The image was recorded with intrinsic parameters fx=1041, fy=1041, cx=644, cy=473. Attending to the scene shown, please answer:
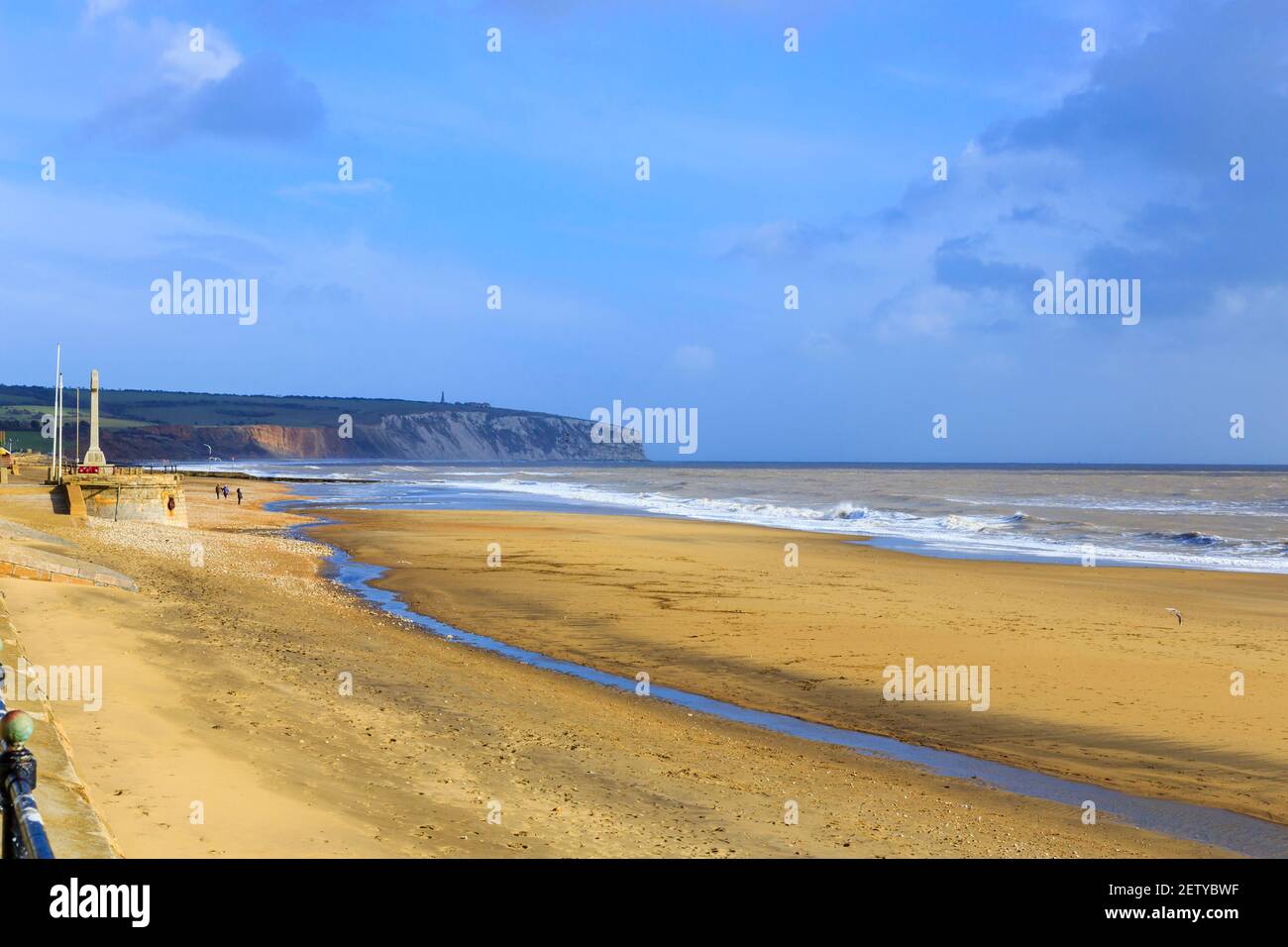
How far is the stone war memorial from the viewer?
3256cm

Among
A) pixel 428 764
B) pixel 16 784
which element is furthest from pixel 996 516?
pixel 16 784

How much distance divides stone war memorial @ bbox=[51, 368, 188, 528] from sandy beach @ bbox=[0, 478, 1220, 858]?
1919cm

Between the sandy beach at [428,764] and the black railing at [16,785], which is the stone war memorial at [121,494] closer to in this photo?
the sandy beach at [428,764]

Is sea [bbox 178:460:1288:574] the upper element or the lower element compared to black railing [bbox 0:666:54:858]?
lower

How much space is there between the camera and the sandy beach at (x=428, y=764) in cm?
698

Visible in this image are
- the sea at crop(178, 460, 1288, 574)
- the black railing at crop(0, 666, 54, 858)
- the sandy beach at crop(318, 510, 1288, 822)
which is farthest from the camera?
the sea at crop(178, 460, 1288, 574)

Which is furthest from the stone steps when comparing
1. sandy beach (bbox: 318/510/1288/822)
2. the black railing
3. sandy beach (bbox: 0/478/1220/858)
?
the black railing

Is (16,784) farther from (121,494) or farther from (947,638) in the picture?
(121,494)

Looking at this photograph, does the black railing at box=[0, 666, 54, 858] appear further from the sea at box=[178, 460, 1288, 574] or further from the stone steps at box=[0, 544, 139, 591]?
the sea at box=[178, 460, 1288, 574]

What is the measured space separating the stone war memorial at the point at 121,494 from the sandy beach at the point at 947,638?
344 inches

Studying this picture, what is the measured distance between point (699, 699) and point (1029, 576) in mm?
15150

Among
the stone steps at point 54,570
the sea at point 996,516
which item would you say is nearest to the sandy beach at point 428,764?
the stone steps at point 54,570
